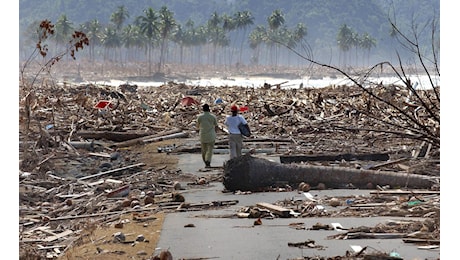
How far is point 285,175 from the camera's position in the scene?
15.1 metres

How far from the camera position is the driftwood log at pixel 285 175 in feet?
47.5

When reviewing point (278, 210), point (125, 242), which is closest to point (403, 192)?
point (278, 210)

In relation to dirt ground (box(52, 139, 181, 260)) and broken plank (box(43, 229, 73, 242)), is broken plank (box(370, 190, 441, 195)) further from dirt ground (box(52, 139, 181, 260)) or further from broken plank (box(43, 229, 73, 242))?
broken plank (box(43, 229, 73, 242))

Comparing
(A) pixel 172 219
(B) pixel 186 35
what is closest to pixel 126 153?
(A) pixel 172 219

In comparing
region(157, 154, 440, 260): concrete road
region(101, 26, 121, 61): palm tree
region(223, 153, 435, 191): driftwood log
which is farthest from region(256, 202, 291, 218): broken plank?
region(101, 26, 121, 61): palm tree

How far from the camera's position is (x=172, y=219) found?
39.8ft

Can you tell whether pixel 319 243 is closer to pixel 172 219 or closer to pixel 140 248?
pixel 140 248

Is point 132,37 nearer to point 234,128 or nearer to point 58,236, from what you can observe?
point 234,128

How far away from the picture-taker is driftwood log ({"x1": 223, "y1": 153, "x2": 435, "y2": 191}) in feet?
47.5

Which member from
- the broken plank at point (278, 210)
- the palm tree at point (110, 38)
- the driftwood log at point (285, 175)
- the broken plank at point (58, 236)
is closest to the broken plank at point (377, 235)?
the broken plank at point (278, 210)

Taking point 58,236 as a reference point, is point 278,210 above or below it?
above

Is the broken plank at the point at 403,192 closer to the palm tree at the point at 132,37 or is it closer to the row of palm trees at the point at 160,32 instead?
the row of palm trees at the point at 160,32
